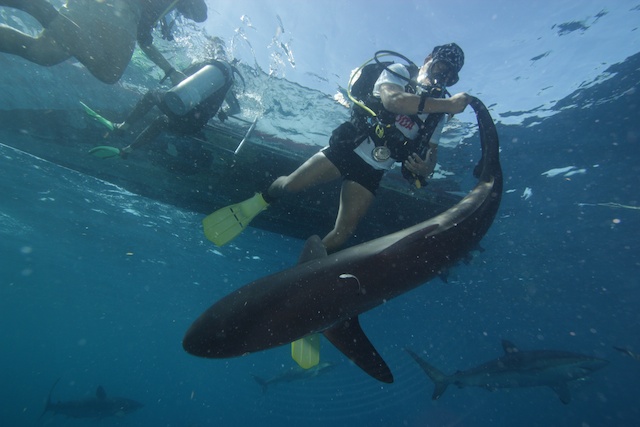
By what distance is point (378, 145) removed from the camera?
15.1 ft

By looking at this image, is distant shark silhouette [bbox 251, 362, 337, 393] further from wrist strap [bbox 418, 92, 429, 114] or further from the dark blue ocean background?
wrist strap [bbox 418, 92, 429, 114]

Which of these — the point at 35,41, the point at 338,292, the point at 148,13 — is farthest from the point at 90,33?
the point at 338,292

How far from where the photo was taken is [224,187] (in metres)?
10.9

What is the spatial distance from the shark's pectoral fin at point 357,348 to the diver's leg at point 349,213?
2374mm

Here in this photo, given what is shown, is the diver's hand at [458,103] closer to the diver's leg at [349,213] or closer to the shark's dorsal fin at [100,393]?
the diver's leg at [349,213]

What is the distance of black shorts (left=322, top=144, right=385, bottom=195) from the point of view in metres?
4.89

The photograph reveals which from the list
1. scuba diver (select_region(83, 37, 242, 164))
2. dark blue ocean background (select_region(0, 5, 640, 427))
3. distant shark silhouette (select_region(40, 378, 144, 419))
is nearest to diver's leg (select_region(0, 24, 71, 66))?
scuba diver (select_region(83, 37, 242, 164))

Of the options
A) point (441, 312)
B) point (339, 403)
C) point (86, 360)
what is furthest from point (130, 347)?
point (441, 312)

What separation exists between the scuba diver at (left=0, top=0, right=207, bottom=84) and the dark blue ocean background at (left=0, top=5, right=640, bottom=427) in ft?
33.6

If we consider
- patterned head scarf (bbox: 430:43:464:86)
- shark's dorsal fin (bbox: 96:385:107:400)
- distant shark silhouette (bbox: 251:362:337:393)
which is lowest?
shark's dorsal fin (bbox: 96:385:107:400)

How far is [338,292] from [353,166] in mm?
3171

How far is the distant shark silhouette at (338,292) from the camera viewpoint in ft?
6.37

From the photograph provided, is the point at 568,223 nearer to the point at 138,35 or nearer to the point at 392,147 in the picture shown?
the point at 392,147

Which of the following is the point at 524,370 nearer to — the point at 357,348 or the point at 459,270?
the point at 459,270
